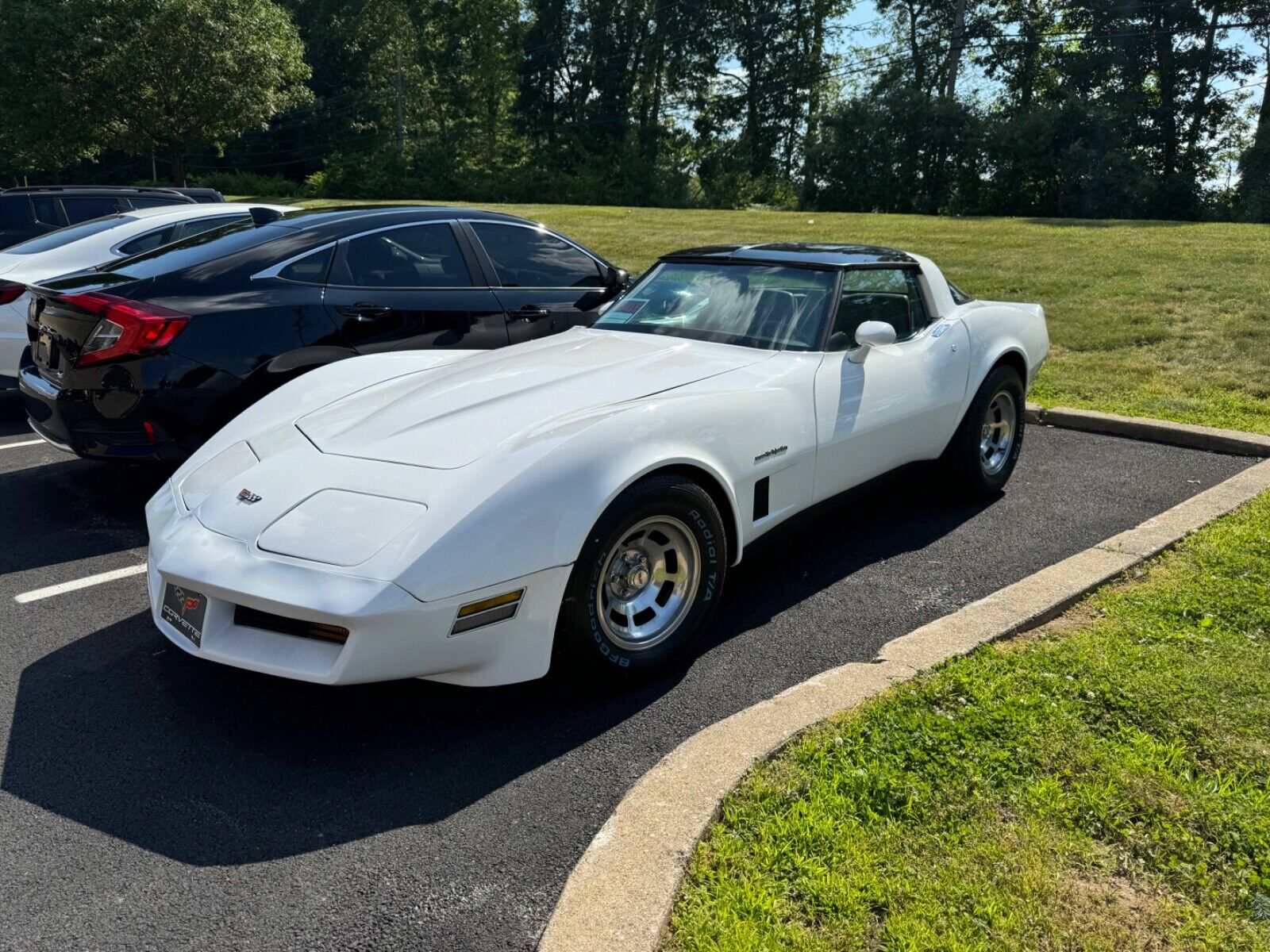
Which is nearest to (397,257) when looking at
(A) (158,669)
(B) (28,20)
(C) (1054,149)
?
(A) (158,669)

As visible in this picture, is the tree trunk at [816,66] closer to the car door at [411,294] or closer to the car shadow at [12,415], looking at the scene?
the car shadow at [12,415]

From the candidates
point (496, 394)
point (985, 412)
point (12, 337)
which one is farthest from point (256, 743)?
point (12, 337)

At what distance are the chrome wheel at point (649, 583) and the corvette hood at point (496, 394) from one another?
0.49 meters

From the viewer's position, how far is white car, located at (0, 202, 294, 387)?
271 inches

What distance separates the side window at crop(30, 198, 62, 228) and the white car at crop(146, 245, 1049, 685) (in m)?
6.94

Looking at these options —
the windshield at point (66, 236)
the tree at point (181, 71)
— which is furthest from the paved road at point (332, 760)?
the tree at point (181, 71)

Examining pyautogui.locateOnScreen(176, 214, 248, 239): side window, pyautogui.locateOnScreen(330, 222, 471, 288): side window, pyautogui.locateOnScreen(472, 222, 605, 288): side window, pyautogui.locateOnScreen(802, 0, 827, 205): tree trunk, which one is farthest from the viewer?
pyautogui.locateOnScreen(802, 0, 827, 205): tree trunk

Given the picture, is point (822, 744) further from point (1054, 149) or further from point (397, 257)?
point (1054, 149)

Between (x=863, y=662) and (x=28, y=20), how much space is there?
39.3 meters

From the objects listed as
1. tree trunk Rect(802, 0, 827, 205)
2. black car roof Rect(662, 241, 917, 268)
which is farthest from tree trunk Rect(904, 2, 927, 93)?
black car roof Rect(662, 241, 917, 268)

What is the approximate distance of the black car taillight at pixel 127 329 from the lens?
4832 millimetres

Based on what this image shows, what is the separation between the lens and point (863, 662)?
3.51 metres

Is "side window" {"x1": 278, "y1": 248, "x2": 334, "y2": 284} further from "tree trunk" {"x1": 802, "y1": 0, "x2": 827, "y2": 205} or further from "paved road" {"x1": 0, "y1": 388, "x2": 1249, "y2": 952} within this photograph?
"tree trunk" {"x1": 802, "y1": 0, "x2": 827, "y2": 205}

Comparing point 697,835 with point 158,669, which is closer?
point 697,835
